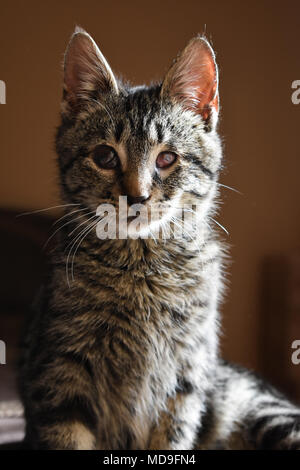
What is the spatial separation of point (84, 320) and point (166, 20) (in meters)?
1.13

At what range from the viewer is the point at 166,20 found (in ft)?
5.28

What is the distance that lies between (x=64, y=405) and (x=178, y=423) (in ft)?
0.79

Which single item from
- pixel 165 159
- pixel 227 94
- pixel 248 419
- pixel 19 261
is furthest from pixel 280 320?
pixel 165 159

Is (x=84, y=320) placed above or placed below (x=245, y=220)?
below

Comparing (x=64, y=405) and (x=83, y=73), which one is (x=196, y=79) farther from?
(x=64, y=405)

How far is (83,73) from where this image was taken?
101cm

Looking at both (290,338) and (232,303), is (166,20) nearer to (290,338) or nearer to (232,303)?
(232,303)

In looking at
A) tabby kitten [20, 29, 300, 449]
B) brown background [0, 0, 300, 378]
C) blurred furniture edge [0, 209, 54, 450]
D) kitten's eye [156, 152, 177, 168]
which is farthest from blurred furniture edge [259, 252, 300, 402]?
kitten's eye [156, 152, 177, 168]

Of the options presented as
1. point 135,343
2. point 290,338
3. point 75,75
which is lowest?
point 290,338

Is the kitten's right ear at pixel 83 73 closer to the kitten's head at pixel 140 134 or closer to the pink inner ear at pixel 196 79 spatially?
the kitten's head at pixel 140 134

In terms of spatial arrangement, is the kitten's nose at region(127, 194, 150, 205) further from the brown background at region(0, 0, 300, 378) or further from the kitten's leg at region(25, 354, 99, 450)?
the brown background at region(0, 0, 300, 378)

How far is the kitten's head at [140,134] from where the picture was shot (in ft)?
3.04
